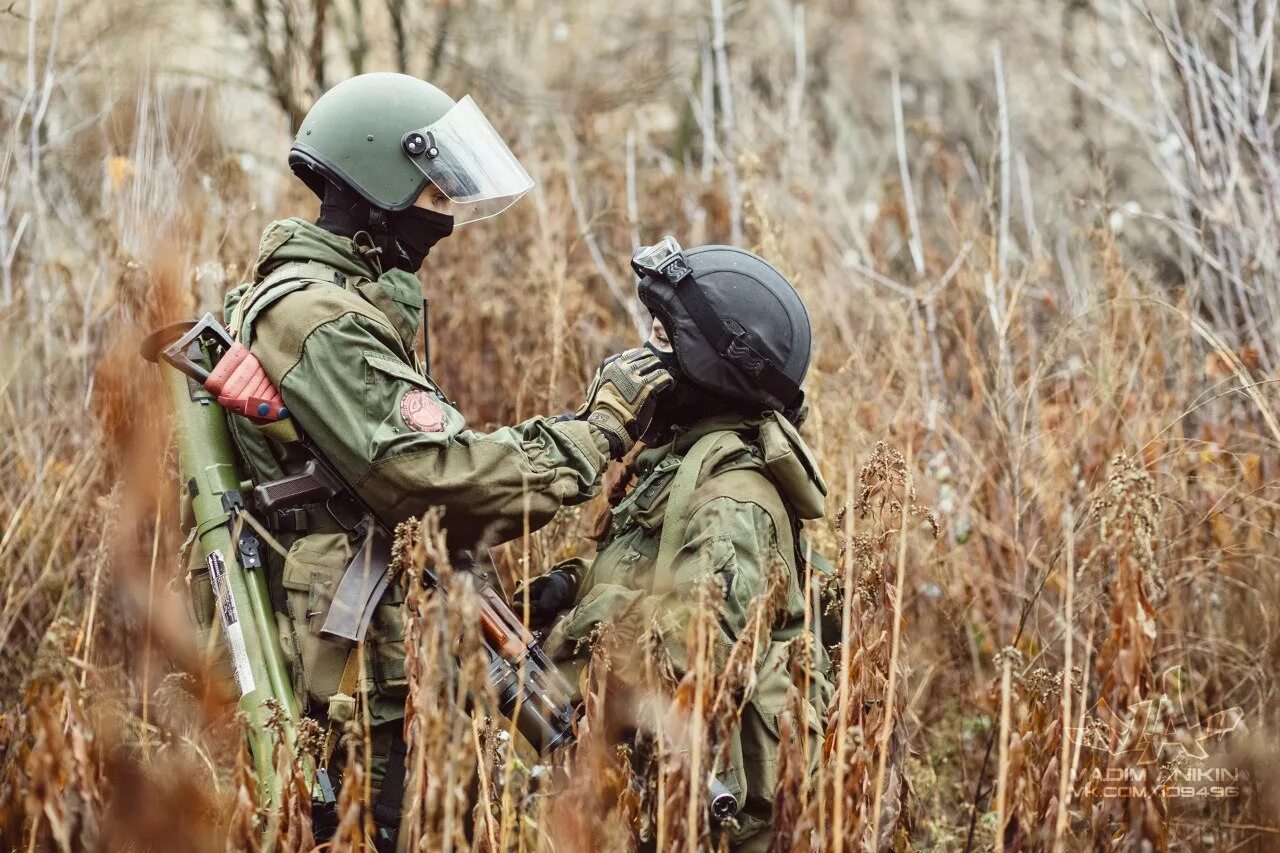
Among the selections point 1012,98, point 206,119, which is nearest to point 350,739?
point 206,119

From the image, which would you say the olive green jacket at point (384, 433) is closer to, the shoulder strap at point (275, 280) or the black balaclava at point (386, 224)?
the shoulder strap at point (275, 280)

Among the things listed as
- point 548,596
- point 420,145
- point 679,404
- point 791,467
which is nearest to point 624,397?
point 679,404

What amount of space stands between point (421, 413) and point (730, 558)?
0.75 meters

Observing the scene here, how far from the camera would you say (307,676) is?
2490 millimetres

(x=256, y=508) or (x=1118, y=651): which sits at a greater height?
(x=256, y=508)

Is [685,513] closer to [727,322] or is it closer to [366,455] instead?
[727,322]

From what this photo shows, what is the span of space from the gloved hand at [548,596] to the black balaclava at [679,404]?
16.8 inches

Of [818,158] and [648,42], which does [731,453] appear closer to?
[818,158]

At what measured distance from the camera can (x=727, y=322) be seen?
2740mm

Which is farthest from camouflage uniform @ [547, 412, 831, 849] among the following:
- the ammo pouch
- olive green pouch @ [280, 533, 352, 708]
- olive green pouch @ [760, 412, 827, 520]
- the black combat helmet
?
olive green pouch @ [280, 533, 352, 708]

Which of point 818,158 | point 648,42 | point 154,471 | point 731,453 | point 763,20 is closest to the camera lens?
point 731,453

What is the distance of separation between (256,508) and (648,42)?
852 cm

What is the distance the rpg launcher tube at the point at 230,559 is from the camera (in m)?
2.41

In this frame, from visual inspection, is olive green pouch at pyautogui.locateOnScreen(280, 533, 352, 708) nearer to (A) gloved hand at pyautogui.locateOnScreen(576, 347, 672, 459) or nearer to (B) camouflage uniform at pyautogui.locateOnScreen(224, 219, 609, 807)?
(B) camouflage uniform at pyautogui.locateOnScreen(224, 219, 609, 807)
